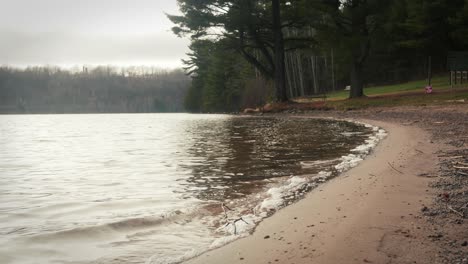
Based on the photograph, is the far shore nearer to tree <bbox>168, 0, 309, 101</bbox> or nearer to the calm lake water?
the calm lake water

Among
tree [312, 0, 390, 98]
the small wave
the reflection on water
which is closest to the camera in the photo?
the small wave

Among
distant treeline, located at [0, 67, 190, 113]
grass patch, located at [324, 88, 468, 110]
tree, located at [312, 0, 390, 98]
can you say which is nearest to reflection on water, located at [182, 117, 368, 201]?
grass patch, located at [324, 88, 468, 110]

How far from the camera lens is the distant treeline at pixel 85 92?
14012cm

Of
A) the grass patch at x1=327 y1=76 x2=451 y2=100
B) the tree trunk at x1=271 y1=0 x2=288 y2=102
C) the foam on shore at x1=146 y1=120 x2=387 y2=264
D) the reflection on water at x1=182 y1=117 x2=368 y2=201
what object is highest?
the tree trunk at x1=271 y1=0 x2=288 y2=102

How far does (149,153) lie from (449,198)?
30.5 feet

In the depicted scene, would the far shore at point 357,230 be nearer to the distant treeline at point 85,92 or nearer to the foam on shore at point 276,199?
the foam on shore at point 276,199

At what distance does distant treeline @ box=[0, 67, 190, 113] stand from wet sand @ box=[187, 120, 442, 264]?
Result: 12868cm

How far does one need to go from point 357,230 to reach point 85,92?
160752 mm

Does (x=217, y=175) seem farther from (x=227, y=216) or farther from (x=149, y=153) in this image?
(x=149, y=153)

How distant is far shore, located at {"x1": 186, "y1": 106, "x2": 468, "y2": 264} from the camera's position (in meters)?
3.36

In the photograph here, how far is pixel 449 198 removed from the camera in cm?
481

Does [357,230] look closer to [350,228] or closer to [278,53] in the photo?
[350,228]

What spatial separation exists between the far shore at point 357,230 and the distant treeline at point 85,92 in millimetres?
128723

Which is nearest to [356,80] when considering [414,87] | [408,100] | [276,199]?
[408,100]
